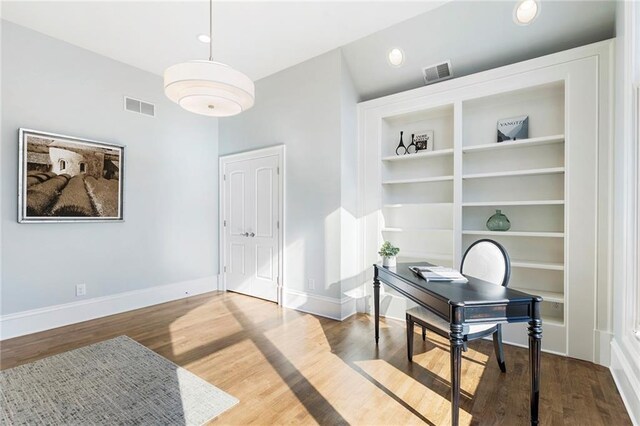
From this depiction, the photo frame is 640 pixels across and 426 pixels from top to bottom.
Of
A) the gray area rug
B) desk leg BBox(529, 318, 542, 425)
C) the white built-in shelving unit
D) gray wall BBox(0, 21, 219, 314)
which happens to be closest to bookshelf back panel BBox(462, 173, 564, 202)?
the white built-in shelving unit

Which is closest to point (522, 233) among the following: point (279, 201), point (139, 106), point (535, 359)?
point (535, 359)

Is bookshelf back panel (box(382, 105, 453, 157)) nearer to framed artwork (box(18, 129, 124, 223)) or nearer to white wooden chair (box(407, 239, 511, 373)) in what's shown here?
white wooden chair (box(407, 239, 511, 373))

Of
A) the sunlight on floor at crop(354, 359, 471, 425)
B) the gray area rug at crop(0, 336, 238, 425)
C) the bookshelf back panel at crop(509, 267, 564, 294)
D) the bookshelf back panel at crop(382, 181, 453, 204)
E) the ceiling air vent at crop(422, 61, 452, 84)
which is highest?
the ceiling air vent at crop(422, 61, 452, 84)

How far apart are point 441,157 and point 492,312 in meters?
2.37

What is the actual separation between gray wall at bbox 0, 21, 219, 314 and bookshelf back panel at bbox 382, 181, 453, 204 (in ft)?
9.48

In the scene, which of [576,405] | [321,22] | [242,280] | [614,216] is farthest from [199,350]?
[614,216]

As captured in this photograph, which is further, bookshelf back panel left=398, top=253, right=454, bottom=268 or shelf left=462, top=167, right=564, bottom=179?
bookshelf back panel left=398, top=253, right=454, bottom=268

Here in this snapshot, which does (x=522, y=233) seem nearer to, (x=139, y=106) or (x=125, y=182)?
(x=125, y=182)

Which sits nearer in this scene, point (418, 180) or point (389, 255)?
point (389, 255)

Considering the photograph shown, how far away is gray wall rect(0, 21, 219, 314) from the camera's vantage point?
3.08 metres

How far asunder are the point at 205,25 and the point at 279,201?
219cm

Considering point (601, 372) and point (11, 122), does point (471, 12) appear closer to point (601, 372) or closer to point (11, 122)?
point (601, 372)

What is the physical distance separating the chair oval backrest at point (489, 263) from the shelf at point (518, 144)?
1.10 metres

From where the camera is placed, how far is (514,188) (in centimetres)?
318
